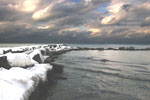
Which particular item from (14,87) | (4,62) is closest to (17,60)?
(4,62)

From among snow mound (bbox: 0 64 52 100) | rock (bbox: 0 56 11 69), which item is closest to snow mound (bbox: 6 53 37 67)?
rock (bbox: 0 56 11 69)

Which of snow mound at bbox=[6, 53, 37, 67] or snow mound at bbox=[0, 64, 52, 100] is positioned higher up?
snow mound at bbox=[6, 53, 37, 67]

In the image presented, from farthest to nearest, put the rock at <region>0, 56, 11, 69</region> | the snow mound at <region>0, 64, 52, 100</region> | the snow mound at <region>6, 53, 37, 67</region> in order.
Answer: the snow mound at <region>6, 53, 37, 67</region>, the rock at <region>0, 56, 11, 69</region>, the snow mound at <region>0, 64, 52, 100</region>

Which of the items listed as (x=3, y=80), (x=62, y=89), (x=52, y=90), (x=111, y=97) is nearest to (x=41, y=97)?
(x=52, y=90)

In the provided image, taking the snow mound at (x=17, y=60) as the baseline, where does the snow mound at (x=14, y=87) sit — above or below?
below

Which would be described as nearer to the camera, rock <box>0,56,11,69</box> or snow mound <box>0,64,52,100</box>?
snow mound <box>0,64,52,100</box>

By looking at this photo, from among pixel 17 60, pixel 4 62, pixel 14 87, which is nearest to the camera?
pixel 14 87

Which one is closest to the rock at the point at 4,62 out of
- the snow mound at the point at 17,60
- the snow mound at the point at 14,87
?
the snow mound at the point at 17,60

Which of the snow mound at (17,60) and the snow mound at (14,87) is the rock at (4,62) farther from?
the snow mound at (14,87)

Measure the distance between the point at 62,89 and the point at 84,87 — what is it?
4.68 feet

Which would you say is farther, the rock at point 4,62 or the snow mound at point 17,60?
the snow mound at point 17,60

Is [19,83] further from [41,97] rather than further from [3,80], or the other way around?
[41,97]

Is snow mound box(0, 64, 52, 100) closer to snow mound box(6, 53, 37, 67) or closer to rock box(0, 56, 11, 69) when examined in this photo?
rock box(0, 56, 11, 69)

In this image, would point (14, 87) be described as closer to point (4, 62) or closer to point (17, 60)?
point (4, 62)
